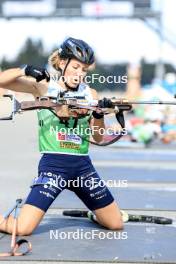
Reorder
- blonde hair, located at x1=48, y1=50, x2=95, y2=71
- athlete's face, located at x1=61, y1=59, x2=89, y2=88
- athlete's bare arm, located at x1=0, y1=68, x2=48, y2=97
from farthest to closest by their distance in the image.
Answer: blonde hair, located at x1=48, y1=50, x2=95, y2=71
athlete's face, located at x1=61, y1=59, x2=89, y2=88
athlete's bare arm, located at x1=0, y1=68, x2=48, y2=97

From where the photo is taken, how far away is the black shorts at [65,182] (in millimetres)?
6520

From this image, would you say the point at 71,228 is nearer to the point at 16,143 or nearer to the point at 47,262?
the point at 47,262

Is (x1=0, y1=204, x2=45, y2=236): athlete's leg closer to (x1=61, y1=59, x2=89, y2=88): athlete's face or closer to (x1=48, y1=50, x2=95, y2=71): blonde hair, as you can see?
(x1=61, y1=59, x2=89, y2=88): athlete's face

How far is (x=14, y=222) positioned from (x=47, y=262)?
2.52 ft

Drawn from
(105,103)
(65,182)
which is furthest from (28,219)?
(105,103)

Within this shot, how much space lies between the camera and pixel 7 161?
14.2m

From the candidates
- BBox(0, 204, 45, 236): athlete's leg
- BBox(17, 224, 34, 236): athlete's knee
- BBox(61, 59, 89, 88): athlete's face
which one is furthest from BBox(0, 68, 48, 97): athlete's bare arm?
BBox(17, 224, 34, 236): athlete's knee

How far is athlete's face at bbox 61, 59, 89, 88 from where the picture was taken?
6492 mm

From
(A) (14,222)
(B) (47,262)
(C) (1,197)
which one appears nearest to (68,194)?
(C) (1,197)

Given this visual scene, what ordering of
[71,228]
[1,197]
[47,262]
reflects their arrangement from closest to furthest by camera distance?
[47,262], [71,228], [1,197]

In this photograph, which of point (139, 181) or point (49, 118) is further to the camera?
Result: point (139, 181)

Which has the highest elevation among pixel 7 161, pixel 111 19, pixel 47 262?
pixel 111 19

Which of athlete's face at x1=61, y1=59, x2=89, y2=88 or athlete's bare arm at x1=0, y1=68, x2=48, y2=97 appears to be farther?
athlete's face at x1=61, y1=59, x2=89, y2=88

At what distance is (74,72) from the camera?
651cm
